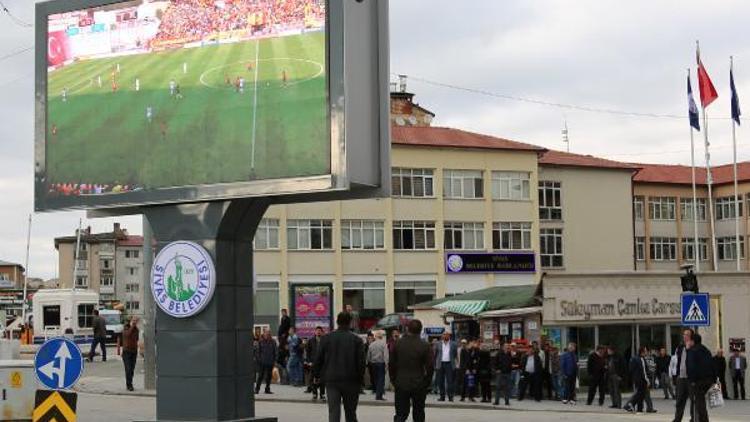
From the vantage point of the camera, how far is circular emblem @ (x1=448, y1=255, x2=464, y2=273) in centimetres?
6800

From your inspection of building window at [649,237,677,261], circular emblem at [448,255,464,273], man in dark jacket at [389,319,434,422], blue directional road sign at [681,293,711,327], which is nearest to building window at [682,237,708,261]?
building window at [649,237,677,261]

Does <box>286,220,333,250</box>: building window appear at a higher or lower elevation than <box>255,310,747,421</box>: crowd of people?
higher

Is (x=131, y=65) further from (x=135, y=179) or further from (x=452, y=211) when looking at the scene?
(x=452, y=211)

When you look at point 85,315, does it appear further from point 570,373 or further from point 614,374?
point 614,374

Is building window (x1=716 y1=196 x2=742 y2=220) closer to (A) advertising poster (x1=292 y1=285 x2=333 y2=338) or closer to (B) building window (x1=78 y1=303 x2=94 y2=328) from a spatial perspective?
(A) advertising poster (x1=292 y1=285 x2=333 y2=338)

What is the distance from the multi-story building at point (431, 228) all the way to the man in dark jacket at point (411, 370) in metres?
48.2

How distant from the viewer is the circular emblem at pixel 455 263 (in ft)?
223

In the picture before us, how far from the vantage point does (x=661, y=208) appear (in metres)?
86.9

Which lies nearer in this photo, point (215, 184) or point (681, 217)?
point (215, 184)

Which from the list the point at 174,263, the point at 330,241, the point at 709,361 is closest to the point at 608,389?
the point at 709,361

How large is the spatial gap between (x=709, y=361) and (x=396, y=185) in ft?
158

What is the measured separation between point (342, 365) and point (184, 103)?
4827 mm

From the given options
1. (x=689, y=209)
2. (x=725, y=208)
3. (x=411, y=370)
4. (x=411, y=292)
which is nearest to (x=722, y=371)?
(x=411, y=370)

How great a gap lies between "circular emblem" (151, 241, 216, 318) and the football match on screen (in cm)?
102
